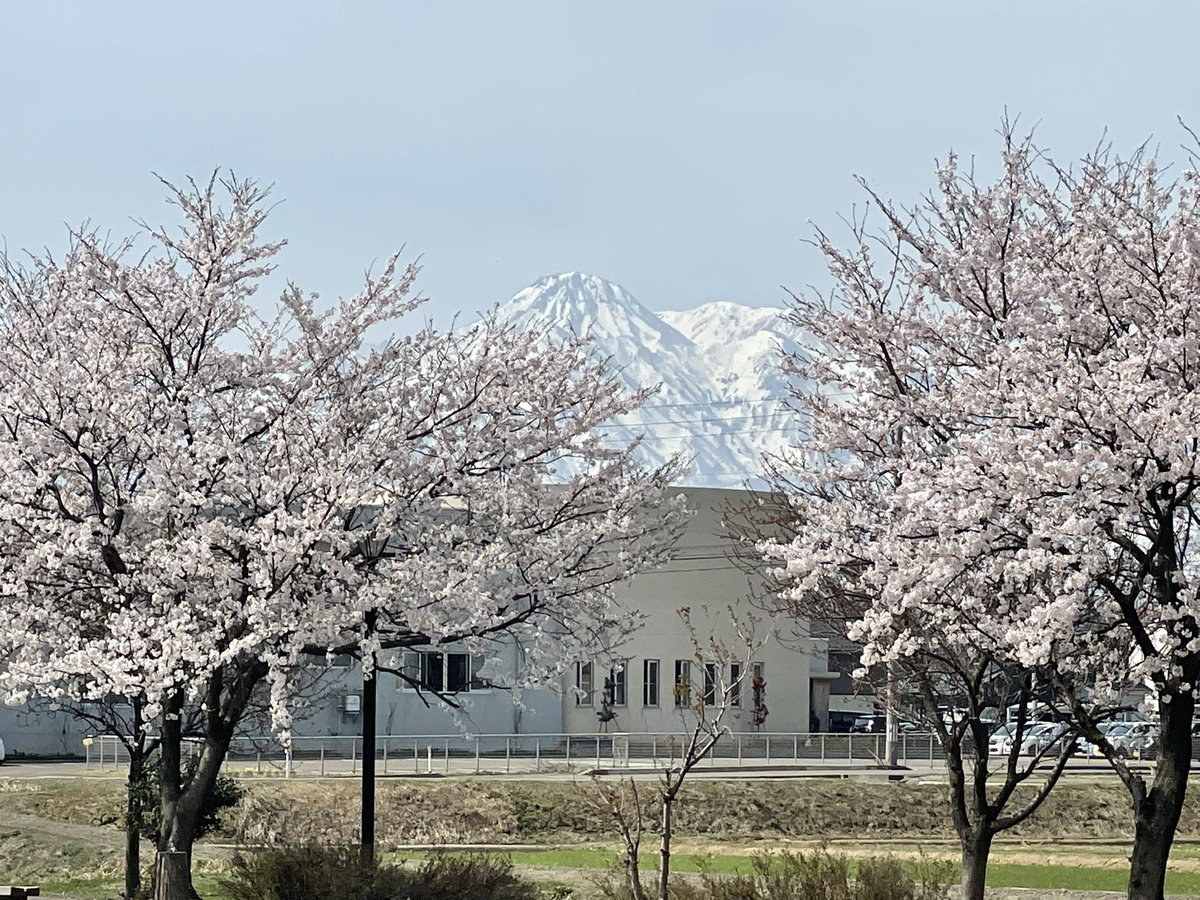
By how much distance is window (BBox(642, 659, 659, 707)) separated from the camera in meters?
59.5

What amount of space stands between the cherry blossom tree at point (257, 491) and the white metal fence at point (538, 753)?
999 inches

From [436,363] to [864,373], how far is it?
445 centimetres

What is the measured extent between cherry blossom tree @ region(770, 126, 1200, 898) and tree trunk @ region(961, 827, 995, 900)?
138cm

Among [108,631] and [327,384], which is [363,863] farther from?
[327,384]

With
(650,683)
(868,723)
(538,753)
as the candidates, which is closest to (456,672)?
(538,753)

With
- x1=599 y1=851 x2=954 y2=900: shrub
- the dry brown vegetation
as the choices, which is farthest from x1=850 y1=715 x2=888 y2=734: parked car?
x1=599 y1=851 x2=954 y2=900: shrub

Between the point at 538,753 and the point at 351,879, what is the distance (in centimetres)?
3385

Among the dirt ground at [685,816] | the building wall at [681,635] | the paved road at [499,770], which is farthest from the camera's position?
the building wall at [681,635]

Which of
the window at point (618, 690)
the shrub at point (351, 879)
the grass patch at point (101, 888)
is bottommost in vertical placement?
the grass patch at point (101, 888)

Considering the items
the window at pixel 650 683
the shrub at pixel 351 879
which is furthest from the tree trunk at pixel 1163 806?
the window at pixel 650 683

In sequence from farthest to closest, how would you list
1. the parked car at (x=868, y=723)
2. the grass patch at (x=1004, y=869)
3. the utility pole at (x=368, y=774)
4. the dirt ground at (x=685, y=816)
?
the parked car at (x=868, y=723), the dirt ground at (x=685, y=816), the grass patch at (x=1004, y=869), the utility pole at (x=368, y=774)

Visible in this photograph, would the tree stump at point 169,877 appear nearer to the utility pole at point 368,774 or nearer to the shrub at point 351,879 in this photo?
the shrub at point 351,879

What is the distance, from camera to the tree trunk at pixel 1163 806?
1334cm

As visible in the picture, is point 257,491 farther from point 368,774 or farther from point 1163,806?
point 1163,806
